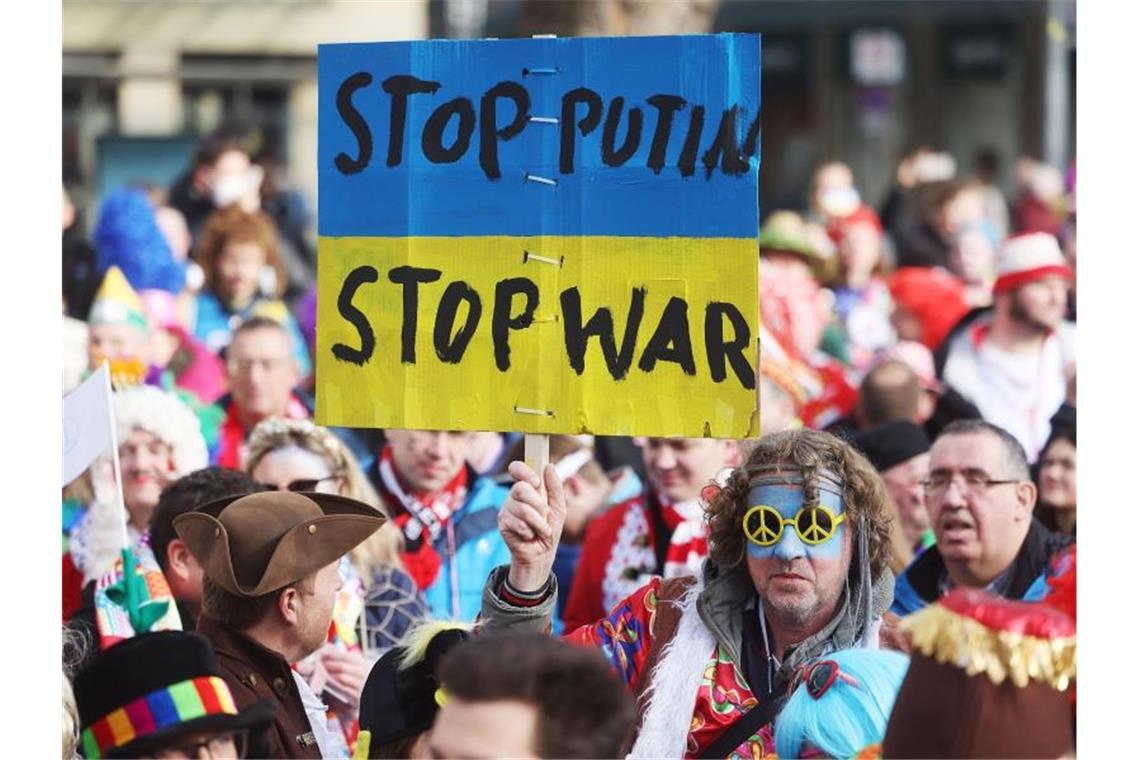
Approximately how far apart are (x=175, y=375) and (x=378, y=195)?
4557mm

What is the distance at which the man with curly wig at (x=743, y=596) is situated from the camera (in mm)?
4262

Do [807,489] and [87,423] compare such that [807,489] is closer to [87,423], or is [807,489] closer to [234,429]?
[87,423]

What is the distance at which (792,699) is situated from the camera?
12.7 feet

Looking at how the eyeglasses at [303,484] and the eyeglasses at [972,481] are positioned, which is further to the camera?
the eyeglasses at [303,484]

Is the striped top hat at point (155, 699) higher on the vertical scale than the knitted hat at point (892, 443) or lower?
lower

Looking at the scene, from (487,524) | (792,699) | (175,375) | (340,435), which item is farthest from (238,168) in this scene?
(792,699)

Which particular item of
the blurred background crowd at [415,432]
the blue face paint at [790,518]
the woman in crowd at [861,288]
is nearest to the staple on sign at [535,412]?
the blue face paint at [790,518]

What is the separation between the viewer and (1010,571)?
5.96m

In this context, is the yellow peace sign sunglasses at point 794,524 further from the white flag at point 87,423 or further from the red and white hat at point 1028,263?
the red and white hat at point 1028,263

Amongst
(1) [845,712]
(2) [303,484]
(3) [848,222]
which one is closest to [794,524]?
(1) [845,712]

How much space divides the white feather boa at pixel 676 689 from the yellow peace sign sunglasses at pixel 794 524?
0.19m

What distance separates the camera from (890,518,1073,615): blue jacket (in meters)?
5.86

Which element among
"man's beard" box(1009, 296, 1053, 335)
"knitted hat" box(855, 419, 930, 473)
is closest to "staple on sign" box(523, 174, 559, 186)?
"knitted hat" box(855, 419, 930, 473)

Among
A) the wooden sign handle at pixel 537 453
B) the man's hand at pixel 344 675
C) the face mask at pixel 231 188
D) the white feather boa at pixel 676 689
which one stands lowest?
the man's hand at pixel 344 675
